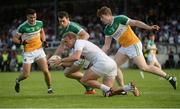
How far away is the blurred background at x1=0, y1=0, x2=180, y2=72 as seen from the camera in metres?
44.2

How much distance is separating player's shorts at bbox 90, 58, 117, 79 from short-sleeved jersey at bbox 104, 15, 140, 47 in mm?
1706

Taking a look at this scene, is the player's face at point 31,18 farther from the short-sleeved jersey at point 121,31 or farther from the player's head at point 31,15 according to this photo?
the short-sleeved jersey at point 121,31

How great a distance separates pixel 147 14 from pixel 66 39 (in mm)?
32456

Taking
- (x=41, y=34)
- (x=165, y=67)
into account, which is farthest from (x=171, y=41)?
(x=41, y=34)

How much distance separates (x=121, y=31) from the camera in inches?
706

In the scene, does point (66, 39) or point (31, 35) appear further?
point (31, 35)

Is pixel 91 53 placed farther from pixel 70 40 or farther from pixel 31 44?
pixel 31 44

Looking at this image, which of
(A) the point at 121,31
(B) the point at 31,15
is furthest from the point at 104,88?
(B) the point at 31,15

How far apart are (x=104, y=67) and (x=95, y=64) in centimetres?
25

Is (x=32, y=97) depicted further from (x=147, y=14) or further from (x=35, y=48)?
(x=147, y=14)

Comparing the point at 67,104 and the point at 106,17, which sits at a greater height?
the point at 106,17

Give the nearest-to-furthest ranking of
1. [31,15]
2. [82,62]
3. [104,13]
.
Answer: [104,13]
[82,62]
[31,15]

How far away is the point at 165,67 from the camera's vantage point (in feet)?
144

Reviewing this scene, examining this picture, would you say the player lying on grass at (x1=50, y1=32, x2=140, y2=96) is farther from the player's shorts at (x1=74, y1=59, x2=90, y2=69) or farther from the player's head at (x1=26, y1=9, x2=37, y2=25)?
the player's head at (x1=26, y1=9, x2=37, y2=25)
